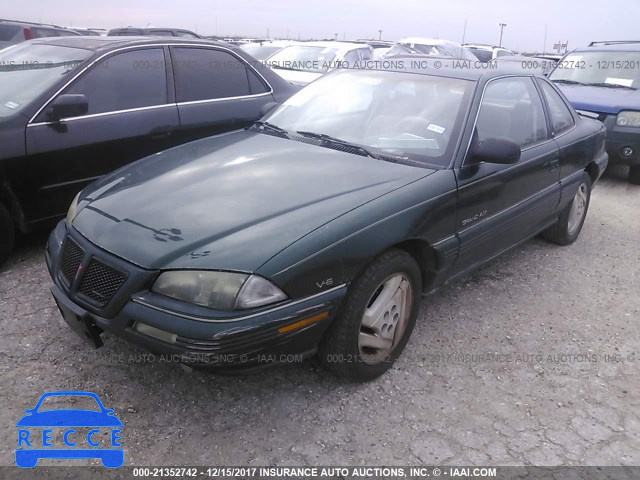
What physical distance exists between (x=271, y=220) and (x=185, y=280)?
0.45 m

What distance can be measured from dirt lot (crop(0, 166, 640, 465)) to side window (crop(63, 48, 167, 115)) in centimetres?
141

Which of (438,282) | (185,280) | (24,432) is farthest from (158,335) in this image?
(438,282)

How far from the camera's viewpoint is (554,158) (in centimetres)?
379

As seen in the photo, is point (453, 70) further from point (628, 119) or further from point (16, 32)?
point (16, 32)

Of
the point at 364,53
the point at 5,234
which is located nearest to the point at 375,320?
the point at 5,234

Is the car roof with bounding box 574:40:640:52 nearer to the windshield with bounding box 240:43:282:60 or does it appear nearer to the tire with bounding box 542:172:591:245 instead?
the tire with bounding box 542:172:591:245

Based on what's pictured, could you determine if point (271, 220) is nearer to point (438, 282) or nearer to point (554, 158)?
point (438, 282)

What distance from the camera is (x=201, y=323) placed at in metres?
2.03

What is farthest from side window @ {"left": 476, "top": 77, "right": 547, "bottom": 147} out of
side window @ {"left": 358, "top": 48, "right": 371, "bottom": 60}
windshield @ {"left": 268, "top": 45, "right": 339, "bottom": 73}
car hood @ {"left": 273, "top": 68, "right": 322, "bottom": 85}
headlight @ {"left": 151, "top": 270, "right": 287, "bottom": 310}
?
side window @ {"left": 358, "top": 48, "right": 371, "bottom": 60}

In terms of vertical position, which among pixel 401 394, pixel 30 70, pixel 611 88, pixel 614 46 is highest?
pixel 614 46

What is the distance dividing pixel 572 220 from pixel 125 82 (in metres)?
3.88

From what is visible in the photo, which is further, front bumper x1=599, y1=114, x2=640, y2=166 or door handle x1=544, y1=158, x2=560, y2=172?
front bumper x1=599, y1=114, x2=640, y2=166

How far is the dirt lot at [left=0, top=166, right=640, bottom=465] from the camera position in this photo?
2.30 m

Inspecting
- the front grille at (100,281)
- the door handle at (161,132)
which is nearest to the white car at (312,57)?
the door handle at (161,132)
